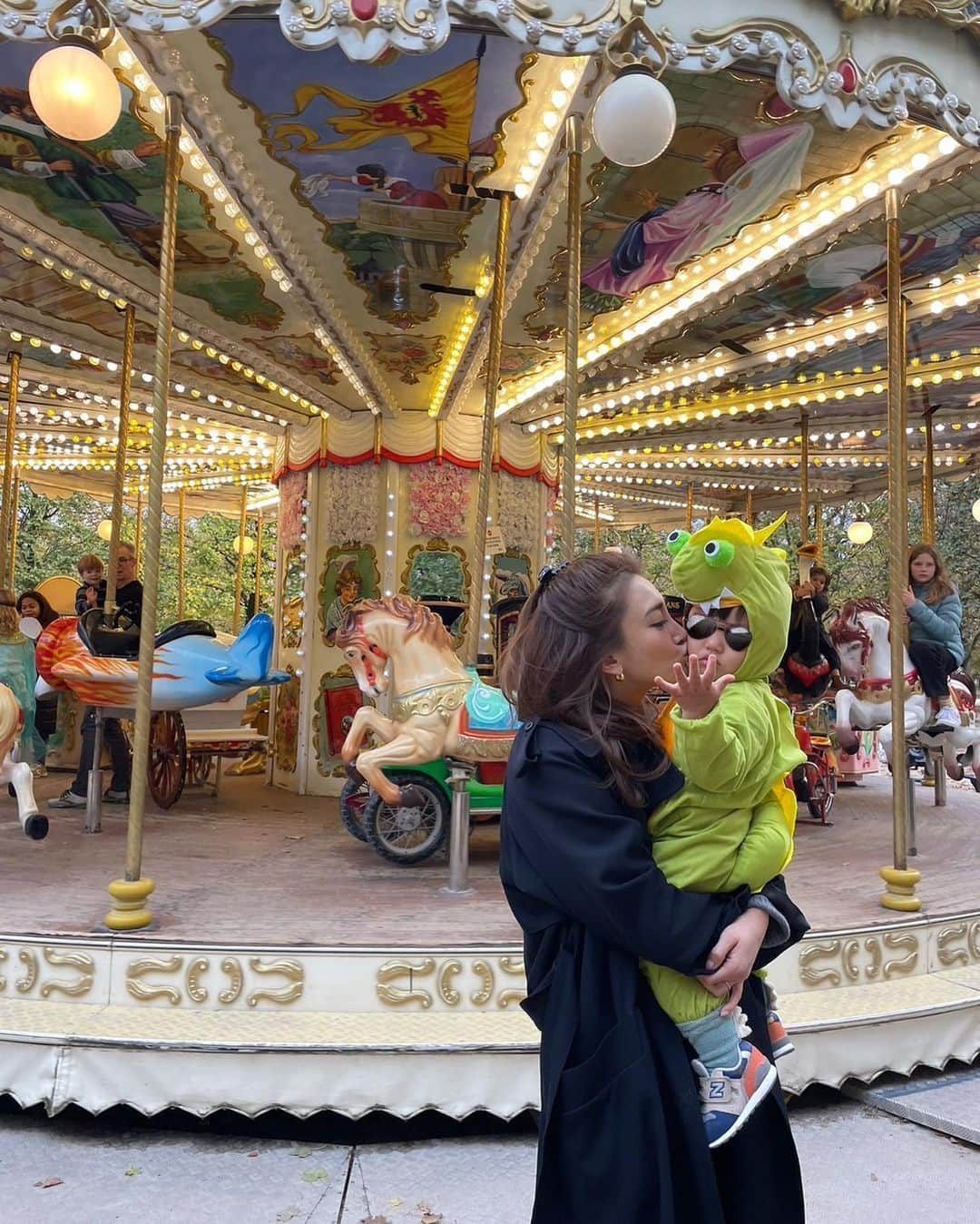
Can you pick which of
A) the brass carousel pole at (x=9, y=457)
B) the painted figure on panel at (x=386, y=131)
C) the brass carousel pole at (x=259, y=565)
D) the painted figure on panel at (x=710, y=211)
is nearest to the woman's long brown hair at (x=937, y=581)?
the painted figure on panel at (x=710, y=211)

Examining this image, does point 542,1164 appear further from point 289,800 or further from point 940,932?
point 289,800

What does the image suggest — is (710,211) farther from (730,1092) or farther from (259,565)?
(259,565)

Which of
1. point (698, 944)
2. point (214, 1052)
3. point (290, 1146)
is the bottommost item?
point (290, 1146)

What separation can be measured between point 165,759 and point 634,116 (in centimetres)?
539

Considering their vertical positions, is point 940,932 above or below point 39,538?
below

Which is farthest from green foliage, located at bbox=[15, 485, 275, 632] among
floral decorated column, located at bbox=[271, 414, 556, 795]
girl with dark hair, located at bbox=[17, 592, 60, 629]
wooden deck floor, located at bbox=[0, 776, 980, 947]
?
wooden deck floor, located at bbox=[0, 776, 980, 947]

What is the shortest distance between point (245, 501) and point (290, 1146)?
11551 mm

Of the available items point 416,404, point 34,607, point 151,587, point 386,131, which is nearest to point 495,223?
point 386,131

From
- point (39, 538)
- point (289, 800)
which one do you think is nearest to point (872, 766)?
point (289, 800)

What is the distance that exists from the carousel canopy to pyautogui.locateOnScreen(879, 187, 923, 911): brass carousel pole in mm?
404

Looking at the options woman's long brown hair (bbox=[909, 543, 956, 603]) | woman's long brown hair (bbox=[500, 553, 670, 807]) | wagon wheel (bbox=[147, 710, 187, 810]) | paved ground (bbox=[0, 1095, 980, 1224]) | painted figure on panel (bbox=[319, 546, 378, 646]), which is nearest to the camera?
woman's long brown hair (bbox=[500, 553, 670, 807])

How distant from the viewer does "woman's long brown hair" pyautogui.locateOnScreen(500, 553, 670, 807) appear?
1.42m

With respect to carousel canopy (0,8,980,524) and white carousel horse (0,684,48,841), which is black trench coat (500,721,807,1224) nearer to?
carousel canopy (0,8,980,524)

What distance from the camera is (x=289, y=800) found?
7445 millimetres
